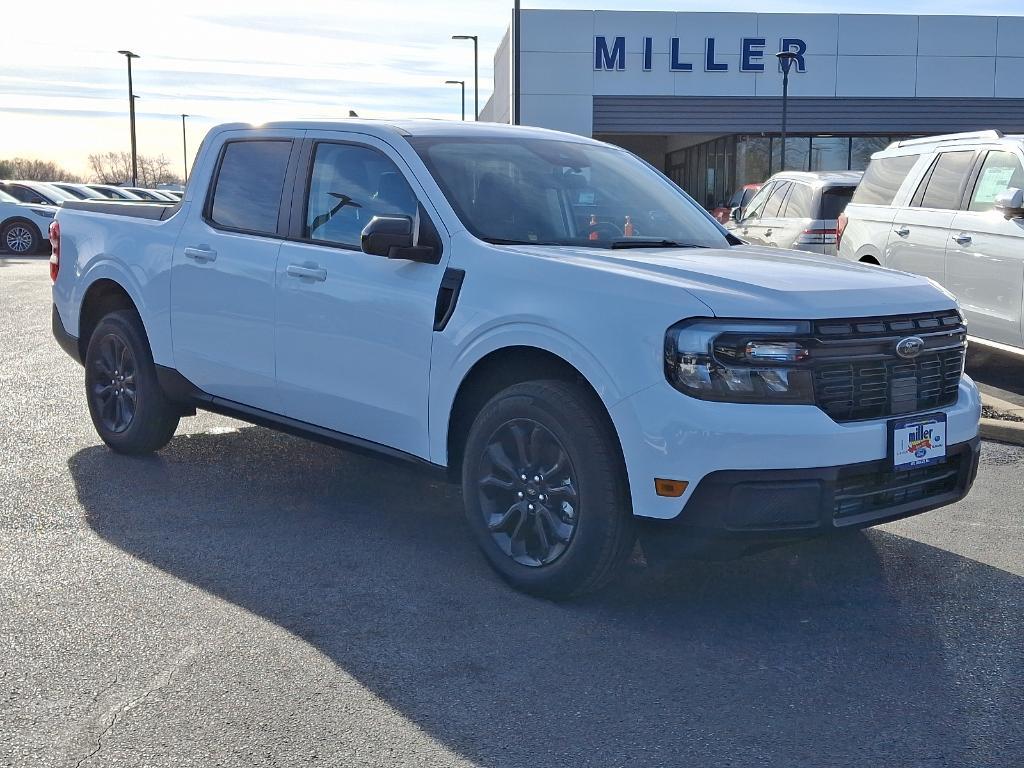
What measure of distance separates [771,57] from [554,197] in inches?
1395

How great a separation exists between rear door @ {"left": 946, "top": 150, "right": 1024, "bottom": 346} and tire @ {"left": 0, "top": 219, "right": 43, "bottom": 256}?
22462 mm

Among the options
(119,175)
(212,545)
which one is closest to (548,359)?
(212,545)

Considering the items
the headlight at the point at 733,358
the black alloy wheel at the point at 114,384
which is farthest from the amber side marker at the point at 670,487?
the black alloy wheel at the point at 114,384

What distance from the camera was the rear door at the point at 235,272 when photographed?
225 inches

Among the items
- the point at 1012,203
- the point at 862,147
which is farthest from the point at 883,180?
the point at 862,147

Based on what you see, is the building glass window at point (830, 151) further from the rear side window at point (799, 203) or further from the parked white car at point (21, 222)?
the rear side window at point (799, 203)

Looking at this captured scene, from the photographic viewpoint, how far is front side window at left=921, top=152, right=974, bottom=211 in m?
9.32

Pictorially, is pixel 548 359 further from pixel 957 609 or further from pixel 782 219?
pixel 782 219

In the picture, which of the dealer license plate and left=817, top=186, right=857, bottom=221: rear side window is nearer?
the dealer license plate

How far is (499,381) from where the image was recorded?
4797mm

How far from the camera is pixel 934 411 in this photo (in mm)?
4488

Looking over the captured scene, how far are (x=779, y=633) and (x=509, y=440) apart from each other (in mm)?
1214

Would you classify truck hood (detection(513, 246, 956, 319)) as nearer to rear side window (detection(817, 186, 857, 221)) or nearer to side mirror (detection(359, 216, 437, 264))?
side mirror (detection(359, 216, 437, 264))

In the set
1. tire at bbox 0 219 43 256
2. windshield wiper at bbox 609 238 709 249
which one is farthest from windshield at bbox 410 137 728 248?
tire at bbox 0 219 43 256
